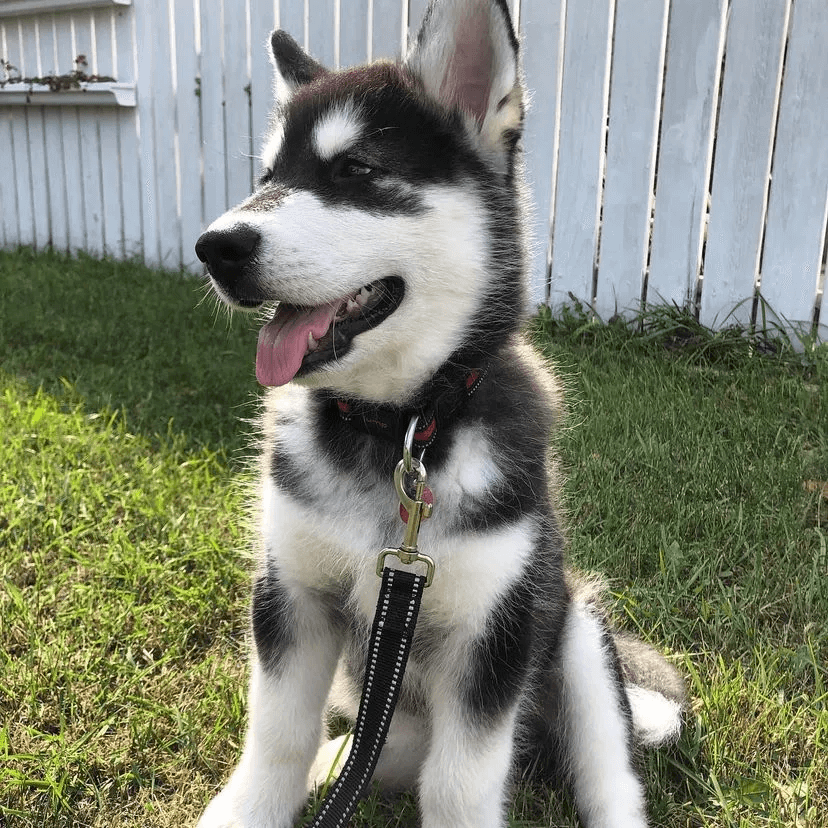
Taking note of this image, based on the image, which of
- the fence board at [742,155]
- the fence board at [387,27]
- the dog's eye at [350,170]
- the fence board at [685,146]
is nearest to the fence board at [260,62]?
the fence board at [387,27]

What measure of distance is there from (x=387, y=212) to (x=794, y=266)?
3459mm

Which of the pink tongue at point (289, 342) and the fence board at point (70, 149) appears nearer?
the pink tongue at point (289, 342)

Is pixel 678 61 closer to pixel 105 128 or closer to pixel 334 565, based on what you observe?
pixel 334 565

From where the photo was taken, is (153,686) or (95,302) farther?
(95,302)

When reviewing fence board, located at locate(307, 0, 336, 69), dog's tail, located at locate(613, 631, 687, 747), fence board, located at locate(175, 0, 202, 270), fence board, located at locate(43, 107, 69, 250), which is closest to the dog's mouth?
dog's tail, located at locate(613, 631, 687, 747)

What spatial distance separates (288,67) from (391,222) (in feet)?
2.29

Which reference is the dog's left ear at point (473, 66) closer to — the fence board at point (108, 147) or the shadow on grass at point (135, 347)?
the shadow on grass at point (135, 347)

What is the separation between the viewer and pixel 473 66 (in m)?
1.77

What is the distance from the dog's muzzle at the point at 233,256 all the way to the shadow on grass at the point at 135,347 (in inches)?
59.5

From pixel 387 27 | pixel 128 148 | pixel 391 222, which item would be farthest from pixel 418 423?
pixel 128 148

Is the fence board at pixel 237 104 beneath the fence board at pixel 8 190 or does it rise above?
above

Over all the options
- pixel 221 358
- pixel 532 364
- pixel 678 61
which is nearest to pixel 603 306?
pixel 678 61

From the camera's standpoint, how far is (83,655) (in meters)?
2.24

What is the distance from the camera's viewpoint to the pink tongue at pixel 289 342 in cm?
159
